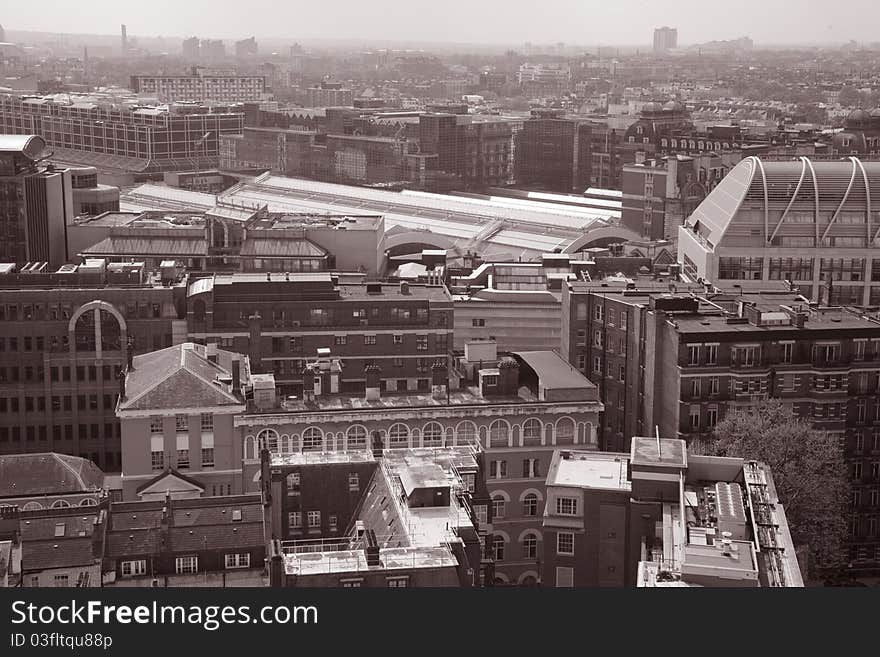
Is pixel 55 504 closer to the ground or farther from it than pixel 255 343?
closer to the ground

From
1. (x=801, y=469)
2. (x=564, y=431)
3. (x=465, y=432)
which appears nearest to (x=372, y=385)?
(x=465, y=432)

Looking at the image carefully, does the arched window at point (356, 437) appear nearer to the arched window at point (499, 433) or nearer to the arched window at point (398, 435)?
the arched window at point (398, 435)

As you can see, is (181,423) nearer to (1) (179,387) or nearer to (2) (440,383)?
(1) (179,387)

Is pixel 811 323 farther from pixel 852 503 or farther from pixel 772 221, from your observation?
pixel 772 221

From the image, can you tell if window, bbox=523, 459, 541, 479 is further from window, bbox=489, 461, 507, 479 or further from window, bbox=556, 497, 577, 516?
window, bbox=556, 497, 577, 516

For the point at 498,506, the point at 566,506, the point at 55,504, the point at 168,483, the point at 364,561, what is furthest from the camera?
the point at 498,506

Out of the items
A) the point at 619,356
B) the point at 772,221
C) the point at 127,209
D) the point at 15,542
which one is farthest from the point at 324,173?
the point at 15,542

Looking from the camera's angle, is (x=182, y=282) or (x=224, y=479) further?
(x=182, y=282)

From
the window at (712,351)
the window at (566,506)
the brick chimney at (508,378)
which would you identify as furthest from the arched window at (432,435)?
the window at (712,351)
